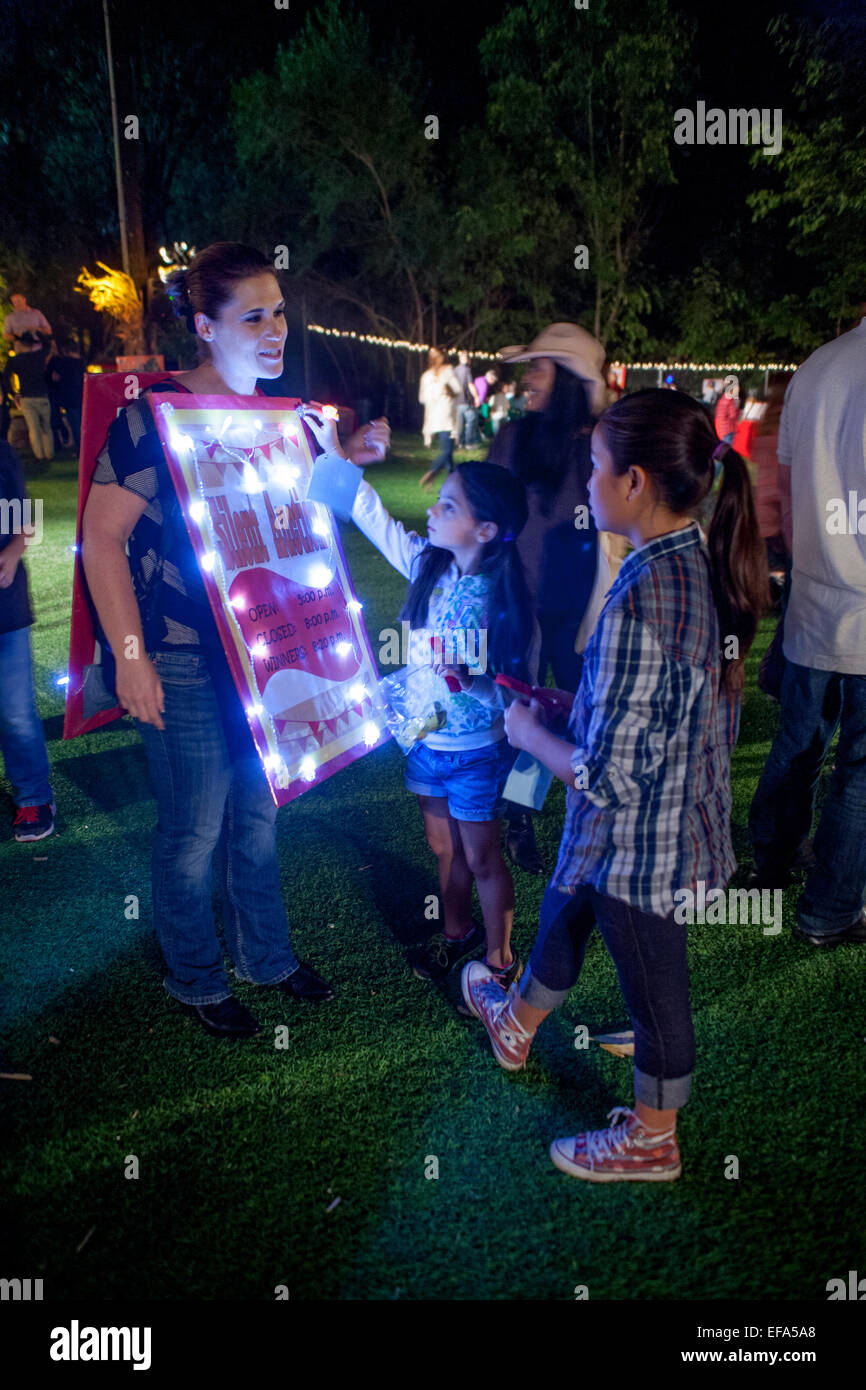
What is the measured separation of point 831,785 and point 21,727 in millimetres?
3352

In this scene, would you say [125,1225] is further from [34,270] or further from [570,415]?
[34,270]

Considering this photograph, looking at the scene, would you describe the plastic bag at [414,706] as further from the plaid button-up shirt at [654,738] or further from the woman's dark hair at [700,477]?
the woman's dark hair at [700,477]

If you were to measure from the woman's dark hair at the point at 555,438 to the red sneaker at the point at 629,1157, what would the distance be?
7.77ft

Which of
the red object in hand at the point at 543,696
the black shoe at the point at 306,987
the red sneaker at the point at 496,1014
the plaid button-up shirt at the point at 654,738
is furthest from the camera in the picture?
the black shoe at the point at 306,987

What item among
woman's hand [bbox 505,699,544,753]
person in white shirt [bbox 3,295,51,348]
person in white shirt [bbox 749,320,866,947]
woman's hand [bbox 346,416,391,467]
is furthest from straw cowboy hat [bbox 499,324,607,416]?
person in white shirt [bbox 3,295,51,348]

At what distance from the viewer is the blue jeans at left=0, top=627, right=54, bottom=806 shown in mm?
4098

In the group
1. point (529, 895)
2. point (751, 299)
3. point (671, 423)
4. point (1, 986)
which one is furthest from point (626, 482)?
point (751, 299)

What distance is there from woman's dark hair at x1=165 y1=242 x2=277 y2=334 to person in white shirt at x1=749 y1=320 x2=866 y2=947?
1908 mm

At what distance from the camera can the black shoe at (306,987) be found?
3035 mm

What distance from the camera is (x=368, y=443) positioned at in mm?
2930

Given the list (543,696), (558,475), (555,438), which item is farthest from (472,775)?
(555,438)

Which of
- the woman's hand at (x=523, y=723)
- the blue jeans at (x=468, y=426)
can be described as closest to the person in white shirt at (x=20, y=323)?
the blue jeans at (x=468, y=426)

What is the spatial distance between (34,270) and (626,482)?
26.6 metres

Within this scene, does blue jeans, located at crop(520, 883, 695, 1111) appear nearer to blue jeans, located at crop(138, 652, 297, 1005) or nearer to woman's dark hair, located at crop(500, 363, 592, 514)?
blue jeans, located at crop(138, 652, 297, 1005)
